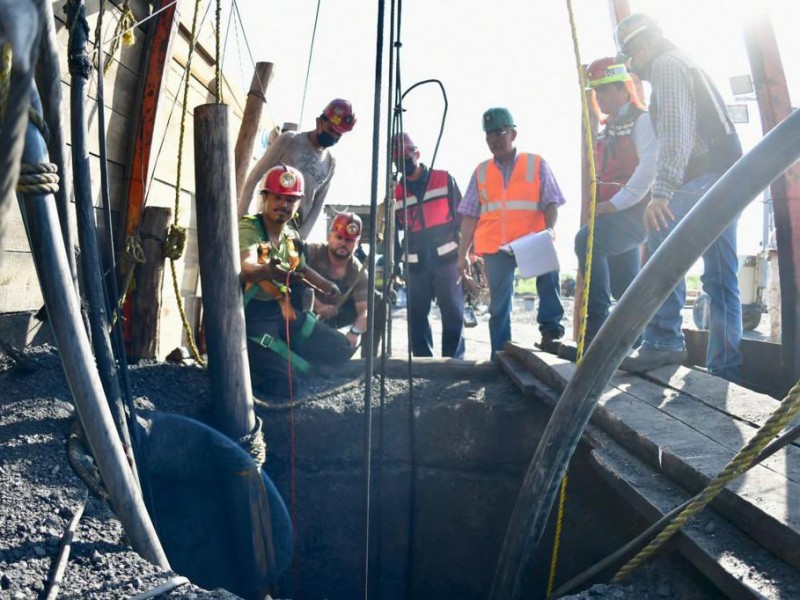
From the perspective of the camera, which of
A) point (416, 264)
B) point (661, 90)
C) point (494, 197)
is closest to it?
point (661, 90)

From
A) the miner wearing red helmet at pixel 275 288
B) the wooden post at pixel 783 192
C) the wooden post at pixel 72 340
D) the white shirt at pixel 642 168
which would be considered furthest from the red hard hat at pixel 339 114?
the wooden post at pixel 72 340

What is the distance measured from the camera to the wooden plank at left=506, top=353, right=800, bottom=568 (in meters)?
1.76

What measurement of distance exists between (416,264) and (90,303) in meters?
3.07

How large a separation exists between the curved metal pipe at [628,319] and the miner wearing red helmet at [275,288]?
212 cm

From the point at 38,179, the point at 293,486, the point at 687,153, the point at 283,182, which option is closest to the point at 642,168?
the point at 687,153

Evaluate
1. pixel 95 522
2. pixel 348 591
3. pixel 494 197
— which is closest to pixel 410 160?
pixel 494 197

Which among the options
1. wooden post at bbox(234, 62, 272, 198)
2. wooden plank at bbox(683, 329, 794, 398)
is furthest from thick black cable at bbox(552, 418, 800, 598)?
wooden post at bbox(234, 62, 272, 198)

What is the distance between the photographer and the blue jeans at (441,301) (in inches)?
196

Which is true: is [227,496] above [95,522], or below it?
below

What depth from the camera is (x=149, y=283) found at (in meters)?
3.97

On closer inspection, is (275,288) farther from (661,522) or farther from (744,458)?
(744,458)

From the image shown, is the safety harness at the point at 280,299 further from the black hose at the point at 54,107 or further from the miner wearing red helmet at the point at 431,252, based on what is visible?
the black hose at the point at 54,107

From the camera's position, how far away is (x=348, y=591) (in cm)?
411

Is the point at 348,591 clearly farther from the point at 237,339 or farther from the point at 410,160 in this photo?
the point at 410,160
